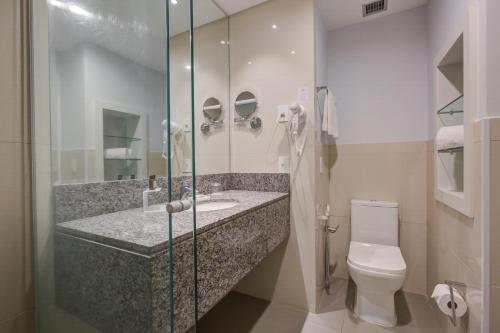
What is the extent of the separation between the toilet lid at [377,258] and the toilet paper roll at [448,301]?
1.03ft

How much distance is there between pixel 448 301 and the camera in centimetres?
113

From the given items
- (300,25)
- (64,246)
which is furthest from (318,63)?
(64,246)

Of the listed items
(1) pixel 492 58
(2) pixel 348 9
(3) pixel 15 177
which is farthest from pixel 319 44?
(3) pixel 15 177

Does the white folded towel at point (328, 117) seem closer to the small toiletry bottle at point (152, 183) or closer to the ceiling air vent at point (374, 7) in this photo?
the ceiling air vent at point (374, 7)

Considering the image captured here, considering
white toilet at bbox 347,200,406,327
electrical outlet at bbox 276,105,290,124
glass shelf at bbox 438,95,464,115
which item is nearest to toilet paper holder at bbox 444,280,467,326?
white toilet at bbox 347,200,406,327

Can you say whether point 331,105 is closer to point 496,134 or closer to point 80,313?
point 496,134

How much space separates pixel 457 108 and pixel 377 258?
113cm

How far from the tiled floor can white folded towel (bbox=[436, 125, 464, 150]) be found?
1245 millimetres

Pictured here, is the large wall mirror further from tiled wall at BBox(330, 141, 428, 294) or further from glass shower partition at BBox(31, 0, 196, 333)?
tiled wall at BBox(330, 141, 428, 294)

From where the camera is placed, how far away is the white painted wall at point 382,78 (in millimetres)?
1953

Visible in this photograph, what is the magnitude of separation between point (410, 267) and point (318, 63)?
1.93 m

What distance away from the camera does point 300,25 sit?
1705 millimetres

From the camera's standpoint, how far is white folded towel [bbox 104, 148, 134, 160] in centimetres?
101

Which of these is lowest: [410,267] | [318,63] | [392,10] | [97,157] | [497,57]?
[410,267]
